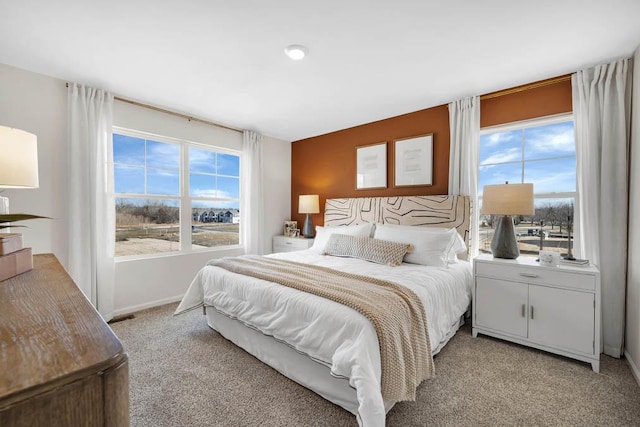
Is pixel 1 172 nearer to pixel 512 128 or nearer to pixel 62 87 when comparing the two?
pixel 62 87

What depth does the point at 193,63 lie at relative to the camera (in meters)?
2.44

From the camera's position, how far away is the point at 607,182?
234 centimetres

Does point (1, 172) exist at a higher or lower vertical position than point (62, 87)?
lower

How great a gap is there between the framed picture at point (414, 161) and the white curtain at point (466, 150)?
308mm

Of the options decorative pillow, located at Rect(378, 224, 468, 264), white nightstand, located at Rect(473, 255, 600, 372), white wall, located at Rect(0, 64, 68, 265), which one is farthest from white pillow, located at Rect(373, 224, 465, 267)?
white wall, located at Rect(0, 64, 68, 265)

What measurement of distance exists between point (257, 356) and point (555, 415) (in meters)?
1.95

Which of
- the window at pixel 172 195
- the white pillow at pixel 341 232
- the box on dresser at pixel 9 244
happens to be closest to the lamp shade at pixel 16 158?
the box on dresser at pixel 9 244

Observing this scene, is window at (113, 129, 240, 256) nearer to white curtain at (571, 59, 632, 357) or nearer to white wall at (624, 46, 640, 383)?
white curtain at (571, 59, 632, 357)

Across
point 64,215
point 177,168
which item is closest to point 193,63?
point 177,168

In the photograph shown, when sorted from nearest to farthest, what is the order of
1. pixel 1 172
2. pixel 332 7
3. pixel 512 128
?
pixel 1 172 → pixel 332 7 → pixel 512 128

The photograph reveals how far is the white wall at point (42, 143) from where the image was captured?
98.9 inches

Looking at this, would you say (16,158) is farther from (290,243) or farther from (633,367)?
(633,367)

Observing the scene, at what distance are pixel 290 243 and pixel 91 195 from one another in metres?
2.56

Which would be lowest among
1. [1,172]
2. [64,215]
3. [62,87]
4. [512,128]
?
[64,215]
